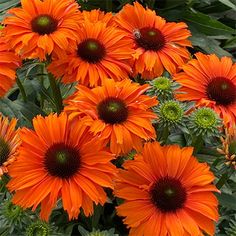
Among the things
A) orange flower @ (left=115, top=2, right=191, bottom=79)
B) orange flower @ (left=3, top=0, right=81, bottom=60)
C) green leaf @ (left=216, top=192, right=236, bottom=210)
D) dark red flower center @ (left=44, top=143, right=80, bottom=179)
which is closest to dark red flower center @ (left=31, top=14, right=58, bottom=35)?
orange flower @ (left=3, top=0, right=81, bottom=60)

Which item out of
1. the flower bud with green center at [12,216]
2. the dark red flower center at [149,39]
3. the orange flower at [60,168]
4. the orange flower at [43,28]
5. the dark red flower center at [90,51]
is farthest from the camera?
the dark red flower center at [149,39]

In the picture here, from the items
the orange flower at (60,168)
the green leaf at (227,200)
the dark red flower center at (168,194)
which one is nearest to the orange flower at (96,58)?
the orange flower at (60,168)

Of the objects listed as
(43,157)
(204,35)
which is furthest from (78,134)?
(204,35)

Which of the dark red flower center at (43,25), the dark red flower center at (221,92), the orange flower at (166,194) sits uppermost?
the dark red flower center at (43,25)

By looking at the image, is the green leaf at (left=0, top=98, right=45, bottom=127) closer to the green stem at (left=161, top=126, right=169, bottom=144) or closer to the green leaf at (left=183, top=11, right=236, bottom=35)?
the green stem at (left=161, top=126, right=169, bottom=144)

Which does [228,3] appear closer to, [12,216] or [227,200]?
[227,200]

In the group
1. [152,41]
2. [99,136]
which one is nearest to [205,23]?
[152,41]

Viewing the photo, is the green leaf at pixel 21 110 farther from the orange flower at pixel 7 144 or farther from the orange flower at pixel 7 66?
the orange flower at pixel 7 144

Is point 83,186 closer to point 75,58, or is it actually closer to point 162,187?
point 162,187
